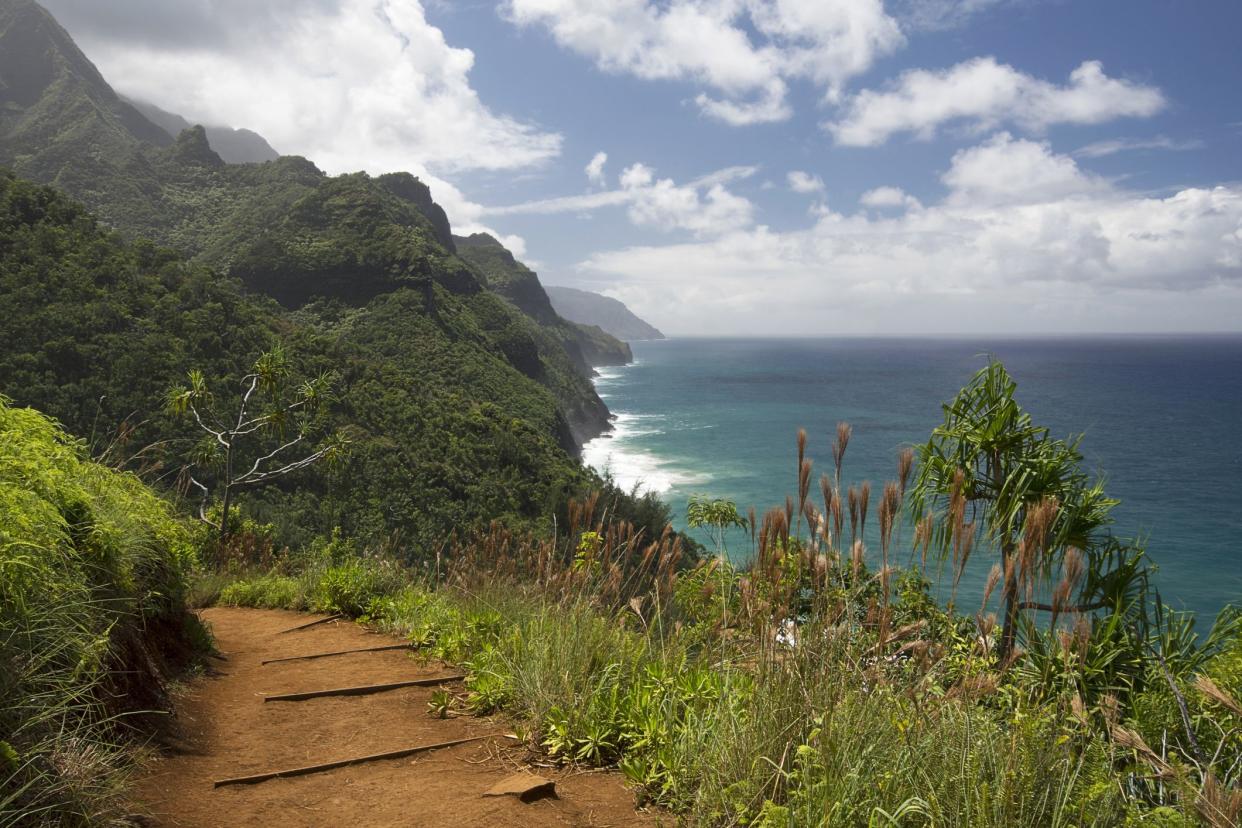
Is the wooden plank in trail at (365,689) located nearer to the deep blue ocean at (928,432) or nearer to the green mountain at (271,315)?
the green mountain at (271,315)

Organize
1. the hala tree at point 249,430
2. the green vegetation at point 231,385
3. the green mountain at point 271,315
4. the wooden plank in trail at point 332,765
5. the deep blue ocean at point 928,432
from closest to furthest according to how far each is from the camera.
→ 1. the wooden plank in trail at point 332,765
2. the hala tree at point 249,430
3. the green vegetation at point 231,385
4. the green mountain at point 271,315
5. the deep blue ocean at point 928,432

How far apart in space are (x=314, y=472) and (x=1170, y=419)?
9343 cm

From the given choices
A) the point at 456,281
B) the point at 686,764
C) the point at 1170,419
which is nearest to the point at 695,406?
the point at 456,281

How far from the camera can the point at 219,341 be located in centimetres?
3469

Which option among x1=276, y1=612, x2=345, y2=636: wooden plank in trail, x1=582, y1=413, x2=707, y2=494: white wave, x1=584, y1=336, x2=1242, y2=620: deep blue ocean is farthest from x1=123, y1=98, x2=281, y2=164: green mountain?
x1=276, y1=612, x2=345, y2=636: wooden plank in trail

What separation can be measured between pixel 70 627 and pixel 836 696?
9.04 ft

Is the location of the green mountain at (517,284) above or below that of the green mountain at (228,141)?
below

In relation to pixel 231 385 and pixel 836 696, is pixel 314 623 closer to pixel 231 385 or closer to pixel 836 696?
pixel 836 696

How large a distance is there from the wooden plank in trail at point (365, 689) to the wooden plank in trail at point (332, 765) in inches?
36.6

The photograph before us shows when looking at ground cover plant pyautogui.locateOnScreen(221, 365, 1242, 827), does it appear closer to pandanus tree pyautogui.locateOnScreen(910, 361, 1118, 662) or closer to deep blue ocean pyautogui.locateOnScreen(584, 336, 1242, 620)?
pandanus tree pyautogui.locateOnScreen(910, 361, 1118, 662)

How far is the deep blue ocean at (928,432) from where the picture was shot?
43.1 meters

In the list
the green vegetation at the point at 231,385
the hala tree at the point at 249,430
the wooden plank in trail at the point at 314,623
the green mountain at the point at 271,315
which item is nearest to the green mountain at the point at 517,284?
the green mountain at the point at 271,315

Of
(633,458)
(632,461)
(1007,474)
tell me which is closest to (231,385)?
(1007,474)

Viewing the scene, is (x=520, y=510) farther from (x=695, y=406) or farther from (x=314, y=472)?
(x=695, y=406)
